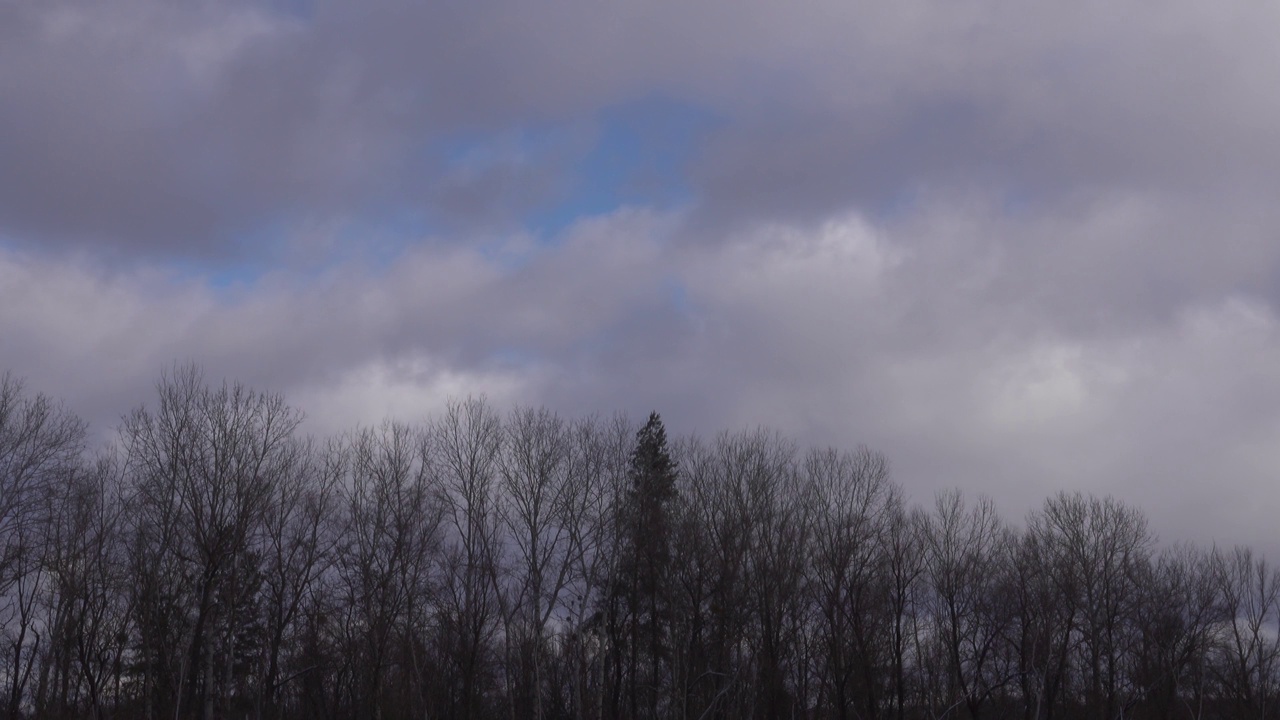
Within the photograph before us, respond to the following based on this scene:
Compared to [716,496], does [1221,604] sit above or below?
below

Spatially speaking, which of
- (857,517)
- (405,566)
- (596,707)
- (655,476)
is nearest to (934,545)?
(857,517)

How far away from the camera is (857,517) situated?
5925cm

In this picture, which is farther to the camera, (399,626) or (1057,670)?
(1057,670)

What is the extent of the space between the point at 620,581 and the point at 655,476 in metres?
5.48

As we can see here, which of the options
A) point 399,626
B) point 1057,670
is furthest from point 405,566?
point 1057,670

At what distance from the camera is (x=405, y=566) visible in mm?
53906

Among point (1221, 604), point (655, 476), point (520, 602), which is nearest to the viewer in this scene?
point (520, 602)

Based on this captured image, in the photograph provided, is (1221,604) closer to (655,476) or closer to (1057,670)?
(1057,670)

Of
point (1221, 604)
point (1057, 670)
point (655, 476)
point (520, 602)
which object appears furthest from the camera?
point (1221, 604)

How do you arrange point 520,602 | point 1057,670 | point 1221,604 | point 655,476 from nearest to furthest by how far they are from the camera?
point 520,602 → point 655,476 → point 1057,670 → point 1221,604

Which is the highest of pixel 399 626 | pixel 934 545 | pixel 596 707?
pixel 934 545

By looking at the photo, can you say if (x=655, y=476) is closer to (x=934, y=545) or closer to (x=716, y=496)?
(x=716, y=496)

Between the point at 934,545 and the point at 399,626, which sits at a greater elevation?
the point at 934,545

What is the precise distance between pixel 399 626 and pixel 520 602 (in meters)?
6.47
